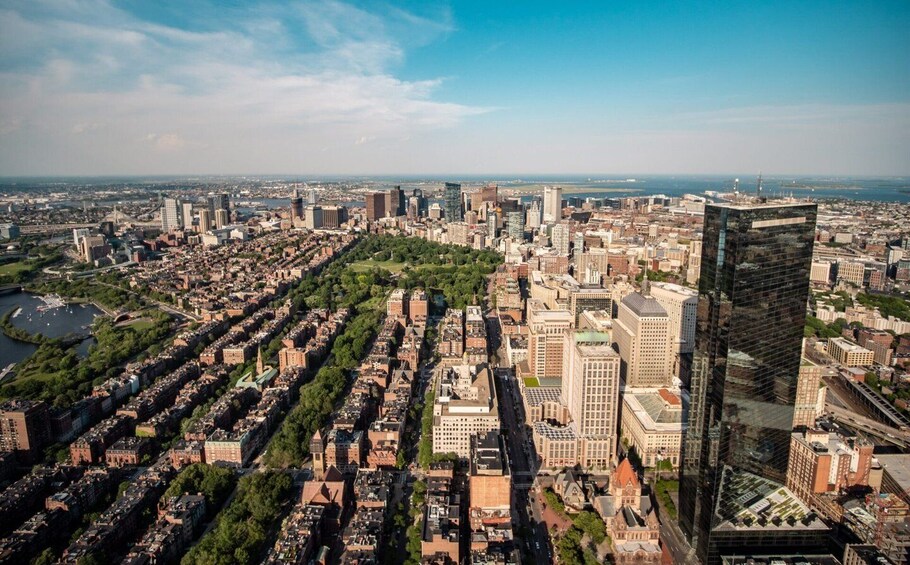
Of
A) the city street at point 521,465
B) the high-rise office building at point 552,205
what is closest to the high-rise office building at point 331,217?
the high-rise office building at point 552,205

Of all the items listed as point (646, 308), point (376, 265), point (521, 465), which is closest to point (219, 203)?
point (376, 265)

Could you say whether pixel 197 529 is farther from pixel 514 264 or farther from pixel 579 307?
pixel 514 264

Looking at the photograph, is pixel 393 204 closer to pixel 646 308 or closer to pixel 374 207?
pixel 374 207

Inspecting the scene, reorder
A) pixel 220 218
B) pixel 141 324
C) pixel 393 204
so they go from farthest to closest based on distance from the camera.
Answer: pixel 393 204 < pixel 220 218 < pixel 141 324

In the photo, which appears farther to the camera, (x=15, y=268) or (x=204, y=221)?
(x=204, y=221)

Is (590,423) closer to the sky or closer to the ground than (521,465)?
closer to the sky
